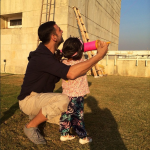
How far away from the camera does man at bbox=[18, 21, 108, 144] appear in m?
1.74

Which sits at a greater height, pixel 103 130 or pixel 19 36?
pixel 19 36

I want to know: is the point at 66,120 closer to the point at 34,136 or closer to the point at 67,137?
the point at 67,137

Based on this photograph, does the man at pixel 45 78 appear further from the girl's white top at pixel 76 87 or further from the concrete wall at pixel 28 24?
the concrete wall at pixel 28 24

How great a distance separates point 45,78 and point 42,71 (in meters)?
0.12

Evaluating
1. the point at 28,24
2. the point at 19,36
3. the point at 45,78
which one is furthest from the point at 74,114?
the point at 19,36

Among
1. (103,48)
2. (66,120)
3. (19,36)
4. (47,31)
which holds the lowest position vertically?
(66,120)

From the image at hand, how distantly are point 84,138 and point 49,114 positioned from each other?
0.53 metres

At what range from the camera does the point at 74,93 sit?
2062mm

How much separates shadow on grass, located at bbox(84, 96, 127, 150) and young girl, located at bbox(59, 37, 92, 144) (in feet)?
0.53

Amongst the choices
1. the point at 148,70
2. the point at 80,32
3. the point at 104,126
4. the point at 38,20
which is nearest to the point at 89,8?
the point at 80,32

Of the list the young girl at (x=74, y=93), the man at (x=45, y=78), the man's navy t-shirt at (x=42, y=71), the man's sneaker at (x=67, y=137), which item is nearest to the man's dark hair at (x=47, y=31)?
the man at (x=45, y=78)

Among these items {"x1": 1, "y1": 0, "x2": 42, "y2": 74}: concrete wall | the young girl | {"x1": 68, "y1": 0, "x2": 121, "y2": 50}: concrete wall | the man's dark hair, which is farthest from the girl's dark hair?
{"x1": 1, "y1": 0, "x2": 42, "y2": 74}: concrete wall

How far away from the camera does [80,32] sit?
30.9 feet

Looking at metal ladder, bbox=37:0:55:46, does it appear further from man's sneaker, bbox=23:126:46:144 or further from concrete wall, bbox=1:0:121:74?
man's sneaker, bbox=23:126:46:144
